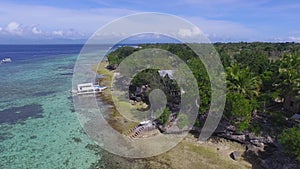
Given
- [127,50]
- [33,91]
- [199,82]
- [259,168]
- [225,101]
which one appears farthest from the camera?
[127,50]

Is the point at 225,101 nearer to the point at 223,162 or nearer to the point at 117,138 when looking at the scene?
the point at 223,162

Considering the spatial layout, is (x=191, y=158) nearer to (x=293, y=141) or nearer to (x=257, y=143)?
(x=257, y=143)

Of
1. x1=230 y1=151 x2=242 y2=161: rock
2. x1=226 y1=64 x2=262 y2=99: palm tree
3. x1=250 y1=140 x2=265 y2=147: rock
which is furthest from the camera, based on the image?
x1=226 y1=64 x2=262 y2=99: palm tree

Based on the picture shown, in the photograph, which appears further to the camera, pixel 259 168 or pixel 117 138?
pixel 117 138

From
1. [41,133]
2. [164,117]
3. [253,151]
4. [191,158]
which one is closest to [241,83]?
[253,151]

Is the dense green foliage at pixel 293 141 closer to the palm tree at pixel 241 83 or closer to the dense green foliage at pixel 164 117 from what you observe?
the palm tree at pixel 241 83

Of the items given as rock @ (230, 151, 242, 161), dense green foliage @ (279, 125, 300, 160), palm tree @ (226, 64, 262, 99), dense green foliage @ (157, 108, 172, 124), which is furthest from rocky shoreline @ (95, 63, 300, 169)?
palm tree @ (226, 64, 262, 99)

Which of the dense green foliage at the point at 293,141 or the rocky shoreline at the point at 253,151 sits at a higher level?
the dense green foliage at the point at 293,141

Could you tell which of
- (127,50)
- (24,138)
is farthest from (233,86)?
(127,50)

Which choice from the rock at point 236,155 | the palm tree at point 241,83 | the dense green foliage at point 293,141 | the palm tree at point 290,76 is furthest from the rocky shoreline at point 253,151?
the palm tree at point 290,76

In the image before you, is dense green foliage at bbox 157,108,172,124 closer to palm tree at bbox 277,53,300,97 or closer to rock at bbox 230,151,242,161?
rock at bbox 230,151,242,161

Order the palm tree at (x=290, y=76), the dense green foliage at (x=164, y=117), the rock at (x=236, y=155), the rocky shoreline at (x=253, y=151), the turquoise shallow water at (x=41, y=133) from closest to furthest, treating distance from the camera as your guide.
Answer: the rocky shoreline at (x=253, y=151)
the rock at (x=236, y=155)
the turquoise shallow water at (x=41, y=133)
the palm tree at (x=290, y=76)
the dense green foliage at (x=164, y=117)
